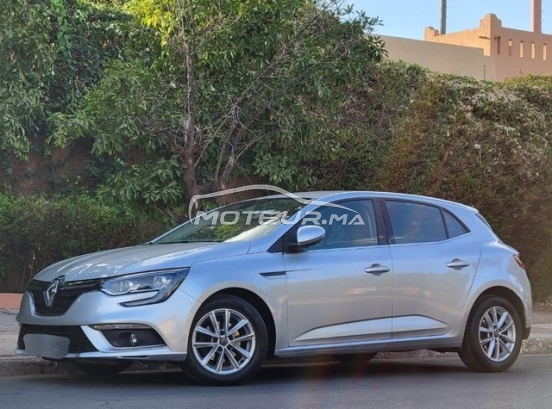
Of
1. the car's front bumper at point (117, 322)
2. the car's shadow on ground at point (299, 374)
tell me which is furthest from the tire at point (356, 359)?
the car's front bumper at point (117, 322)

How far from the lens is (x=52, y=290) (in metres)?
7.49

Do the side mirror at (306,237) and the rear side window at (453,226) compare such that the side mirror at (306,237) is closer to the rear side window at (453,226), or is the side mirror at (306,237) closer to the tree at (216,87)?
the rear side window at (453,226)

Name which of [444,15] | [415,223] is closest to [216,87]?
[415,223]

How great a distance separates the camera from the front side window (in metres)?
8.10

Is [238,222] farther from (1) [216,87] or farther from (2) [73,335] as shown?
(1) [216,87]

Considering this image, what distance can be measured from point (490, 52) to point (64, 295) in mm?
21084

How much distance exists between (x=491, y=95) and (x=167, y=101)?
21.2 feet

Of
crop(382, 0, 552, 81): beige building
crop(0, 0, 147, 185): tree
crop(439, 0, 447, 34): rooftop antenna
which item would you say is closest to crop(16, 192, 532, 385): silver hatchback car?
crop(0, 0, 147, 185): tree

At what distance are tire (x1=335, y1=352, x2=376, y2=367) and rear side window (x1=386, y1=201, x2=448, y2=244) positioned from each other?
1401 mm

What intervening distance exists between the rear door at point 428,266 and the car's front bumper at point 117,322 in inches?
78.1

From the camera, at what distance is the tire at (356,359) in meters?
9.31

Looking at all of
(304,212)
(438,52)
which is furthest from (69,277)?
(438,52)

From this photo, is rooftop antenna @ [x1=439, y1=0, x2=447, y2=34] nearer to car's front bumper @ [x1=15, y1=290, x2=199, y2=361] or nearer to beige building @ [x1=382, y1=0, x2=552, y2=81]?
beige building @ [x1=382, y1=0, x2=552, y2=81]

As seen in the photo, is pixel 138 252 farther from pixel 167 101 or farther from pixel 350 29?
pixel 350 29
